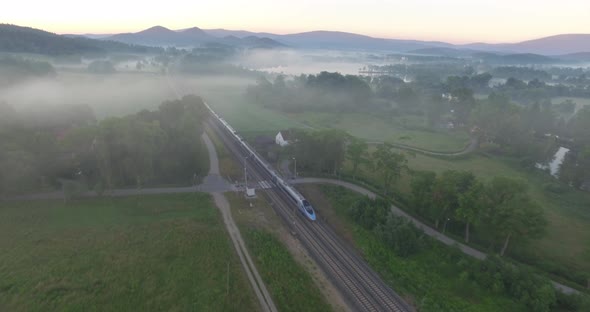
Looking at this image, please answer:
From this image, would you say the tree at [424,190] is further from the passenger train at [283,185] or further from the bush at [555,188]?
the bush at [555,188]

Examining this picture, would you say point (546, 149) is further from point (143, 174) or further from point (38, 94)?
point (38, 94)

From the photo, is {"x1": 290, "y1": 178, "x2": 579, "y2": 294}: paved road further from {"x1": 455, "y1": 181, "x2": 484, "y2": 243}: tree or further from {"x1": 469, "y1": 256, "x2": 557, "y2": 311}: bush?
{"x1": 455, "y1": 181, "x2": 484, "y2": 243}: tree

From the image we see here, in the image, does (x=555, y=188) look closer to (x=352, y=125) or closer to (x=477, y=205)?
(x=477, y=205)

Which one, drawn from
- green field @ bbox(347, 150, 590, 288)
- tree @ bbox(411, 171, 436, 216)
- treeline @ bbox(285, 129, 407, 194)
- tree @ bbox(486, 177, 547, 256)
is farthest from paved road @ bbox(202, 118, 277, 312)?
tree @ bbox(486, 177, 547, 256)

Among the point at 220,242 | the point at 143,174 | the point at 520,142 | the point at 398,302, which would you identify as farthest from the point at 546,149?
the point at 143,174

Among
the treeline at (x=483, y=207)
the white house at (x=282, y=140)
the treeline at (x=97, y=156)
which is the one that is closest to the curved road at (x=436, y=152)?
the white house at (x=282, y=140)

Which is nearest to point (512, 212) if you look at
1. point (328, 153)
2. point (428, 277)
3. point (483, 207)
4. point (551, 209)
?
point (483, 207)
